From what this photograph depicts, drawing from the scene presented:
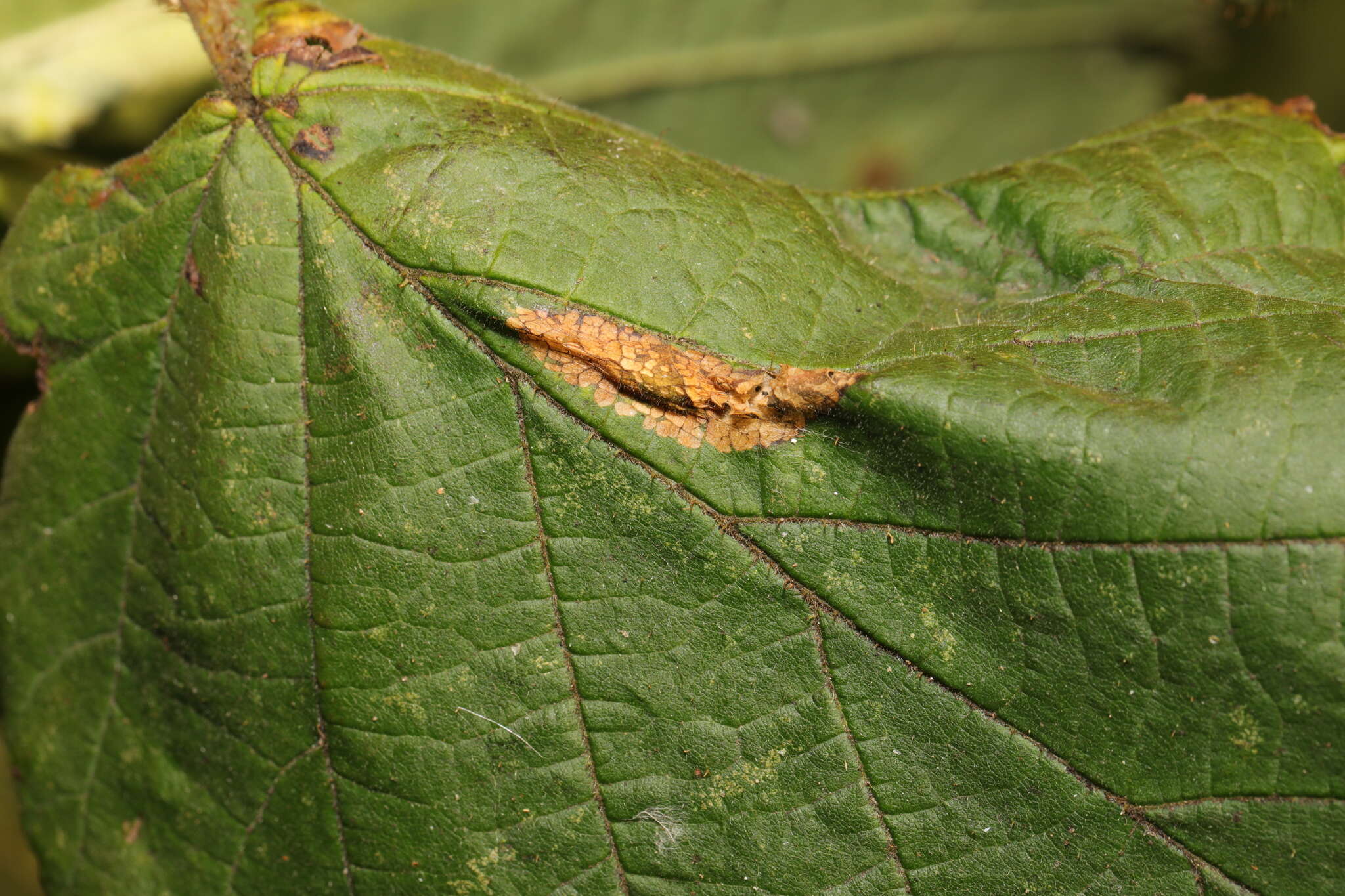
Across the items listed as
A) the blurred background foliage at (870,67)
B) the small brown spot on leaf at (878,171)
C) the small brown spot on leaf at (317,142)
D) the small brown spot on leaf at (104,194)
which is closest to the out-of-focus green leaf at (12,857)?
the blurred background foliage at (870,67)

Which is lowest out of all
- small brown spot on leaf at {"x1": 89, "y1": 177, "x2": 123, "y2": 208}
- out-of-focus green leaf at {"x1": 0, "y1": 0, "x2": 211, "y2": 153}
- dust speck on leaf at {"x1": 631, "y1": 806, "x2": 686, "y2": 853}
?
dust speck on leaf at {"x1": 631, "y1": 806, "x2": 686, "y2": 853}

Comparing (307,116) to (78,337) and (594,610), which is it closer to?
(78,337)

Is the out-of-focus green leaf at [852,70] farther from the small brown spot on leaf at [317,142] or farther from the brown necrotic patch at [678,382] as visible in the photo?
the brown necrotic patch at [678,382]

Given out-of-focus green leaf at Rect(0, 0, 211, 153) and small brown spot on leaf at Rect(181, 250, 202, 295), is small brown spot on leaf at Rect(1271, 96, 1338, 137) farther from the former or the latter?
out-of-focus green leaf at Rect(0, 0, 211, 153)

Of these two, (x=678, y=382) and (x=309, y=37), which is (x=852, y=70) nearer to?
(x=309, y=37)

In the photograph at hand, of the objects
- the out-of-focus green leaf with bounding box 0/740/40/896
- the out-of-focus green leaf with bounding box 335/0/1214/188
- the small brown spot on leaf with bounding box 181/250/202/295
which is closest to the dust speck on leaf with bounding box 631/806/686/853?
the small brown spot on leaf with bounding box 181/250/202/295

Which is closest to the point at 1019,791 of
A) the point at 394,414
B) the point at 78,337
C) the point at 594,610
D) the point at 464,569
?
the point at 594,610
